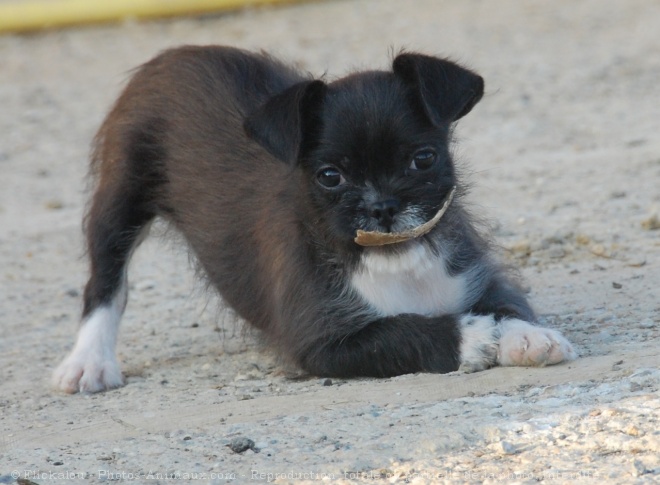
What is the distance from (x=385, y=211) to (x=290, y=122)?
65cm

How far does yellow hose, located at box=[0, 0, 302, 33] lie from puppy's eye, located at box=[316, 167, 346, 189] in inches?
558

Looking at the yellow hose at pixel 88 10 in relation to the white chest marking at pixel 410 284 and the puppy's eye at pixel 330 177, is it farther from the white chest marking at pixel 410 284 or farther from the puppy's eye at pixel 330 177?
the puppy's eye at pixel 330 177

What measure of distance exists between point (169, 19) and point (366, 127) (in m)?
14.5

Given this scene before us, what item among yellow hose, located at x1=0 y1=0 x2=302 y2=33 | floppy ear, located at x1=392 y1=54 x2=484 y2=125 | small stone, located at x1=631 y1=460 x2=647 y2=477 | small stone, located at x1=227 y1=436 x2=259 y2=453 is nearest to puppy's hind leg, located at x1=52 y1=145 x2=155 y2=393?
floppy ear, located at x1=392 y1=54 x2=484 y2=125

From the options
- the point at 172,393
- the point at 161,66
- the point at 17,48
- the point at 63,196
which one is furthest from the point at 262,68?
the point at 17,48

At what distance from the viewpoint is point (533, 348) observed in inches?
221

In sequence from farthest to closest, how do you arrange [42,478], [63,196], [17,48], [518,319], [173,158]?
1. [17,48]
2. [63,196]
3. [173,158]
4. [518,319]
5. [42,478]

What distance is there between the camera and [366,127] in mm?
5672

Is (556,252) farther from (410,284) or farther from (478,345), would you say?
(478,345)

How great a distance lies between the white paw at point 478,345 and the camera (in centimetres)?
573

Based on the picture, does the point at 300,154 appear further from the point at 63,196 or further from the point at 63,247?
the point at 63,196

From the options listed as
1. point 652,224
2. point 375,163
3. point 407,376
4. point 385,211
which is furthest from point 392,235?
point 652,224

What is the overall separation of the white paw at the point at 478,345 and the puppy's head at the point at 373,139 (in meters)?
0.57

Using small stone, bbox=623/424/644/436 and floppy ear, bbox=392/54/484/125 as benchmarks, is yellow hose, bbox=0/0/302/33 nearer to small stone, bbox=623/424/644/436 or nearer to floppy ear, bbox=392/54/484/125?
floppy ear, bbox=392/54/484/125
